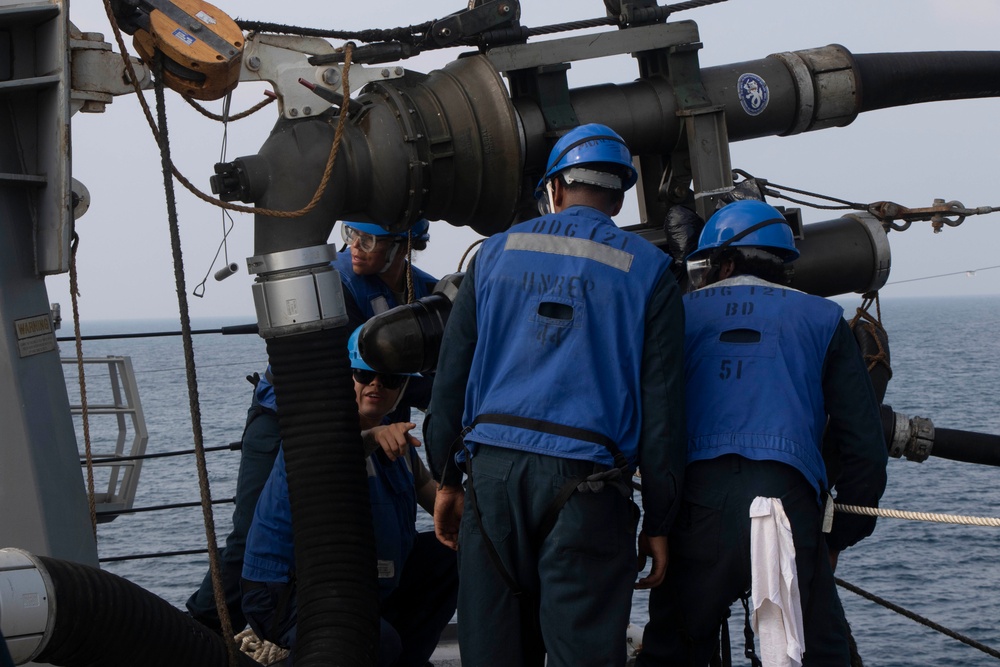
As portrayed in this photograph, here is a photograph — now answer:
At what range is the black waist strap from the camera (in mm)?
3227

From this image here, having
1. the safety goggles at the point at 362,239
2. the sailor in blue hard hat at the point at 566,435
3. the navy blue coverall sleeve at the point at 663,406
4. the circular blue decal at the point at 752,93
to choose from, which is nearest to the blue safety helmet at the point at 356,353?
the safety goggles at the point at 362,239

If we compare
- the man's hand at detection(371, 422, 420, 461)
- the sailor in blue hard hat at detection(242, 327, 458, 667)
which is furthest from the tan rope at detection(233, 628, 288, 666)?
the man's hand at detection(371, 422, 420, 461)

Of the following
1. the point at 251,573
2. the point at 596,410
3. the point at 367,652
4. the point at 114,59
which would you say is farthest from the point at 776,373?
the point at 114,59

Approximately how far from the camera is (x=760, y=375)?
11.4ft

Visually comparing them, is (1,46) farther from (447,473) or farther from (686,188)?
(686,188)

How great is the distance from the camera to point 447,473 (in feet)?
11.7

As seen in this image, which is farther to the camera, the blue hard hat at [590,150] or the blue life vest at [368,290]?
the blue life vest at [368,290]

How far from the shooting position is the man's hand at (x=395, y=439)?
4062 mm

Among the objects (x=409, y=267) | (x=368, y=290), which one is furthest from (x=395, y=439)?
(x=368, y=290)

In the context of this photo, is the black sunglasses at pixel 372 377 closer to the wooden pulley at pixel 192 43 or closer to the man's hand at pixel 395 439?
the man's hand at pixel 395 439

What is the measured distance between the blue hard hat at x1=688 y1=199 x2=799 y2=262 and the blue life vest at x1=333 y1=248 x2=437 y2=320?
165 cm

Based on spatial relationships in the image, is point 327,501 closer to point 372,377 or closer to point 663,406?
point 372,377

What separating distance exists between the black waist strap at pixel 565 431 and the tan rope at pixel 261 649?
5.04ft

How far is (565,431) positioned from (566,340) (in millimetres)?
260
